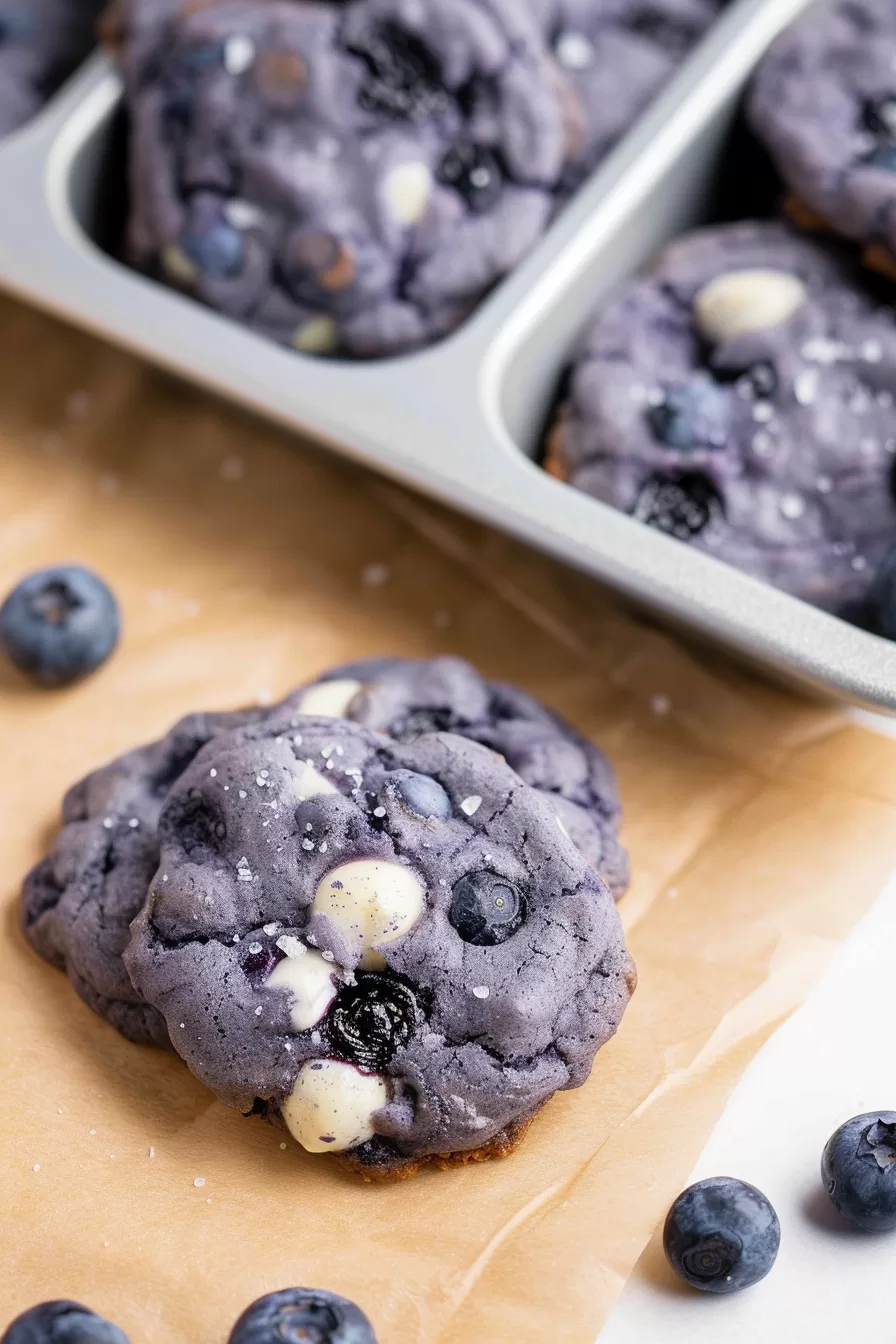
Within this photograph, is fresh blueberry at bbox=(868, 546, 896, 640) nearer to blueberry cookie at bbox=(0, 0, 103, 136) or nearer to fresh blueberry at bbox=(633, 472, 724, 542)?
fresh blueberry at bbox=(633, 472, 724, 542)

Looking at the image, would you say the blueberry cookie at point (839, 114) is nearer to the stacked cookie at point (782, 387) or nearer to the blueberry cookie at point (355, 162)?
the stacked cookie at point (782, 387)

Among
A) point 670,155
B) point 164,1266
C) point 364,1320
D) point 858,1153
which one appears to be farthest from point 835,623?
point 164,1266

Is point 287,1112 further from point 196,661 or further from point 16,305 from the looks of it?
point 16,305

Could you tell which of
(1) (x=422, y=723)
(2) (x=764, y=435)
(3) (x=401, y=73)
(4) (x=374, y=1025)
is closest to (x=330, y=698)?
(1) (x=422, y=723)

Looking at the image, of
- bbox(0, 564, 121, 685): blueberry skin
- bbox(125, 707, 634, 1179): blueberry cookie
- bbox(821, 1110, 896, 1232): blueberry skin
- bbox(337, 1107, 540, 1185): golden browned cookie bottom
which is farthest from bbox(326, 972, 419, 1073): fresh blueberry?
bbox(0, 564, 121, 685): blueberry skin

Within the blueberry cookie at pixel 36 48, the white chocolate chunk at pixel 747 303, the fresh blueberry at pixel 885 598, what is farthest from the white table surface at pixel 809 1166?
the blueberry cookie at pixel 36 48
